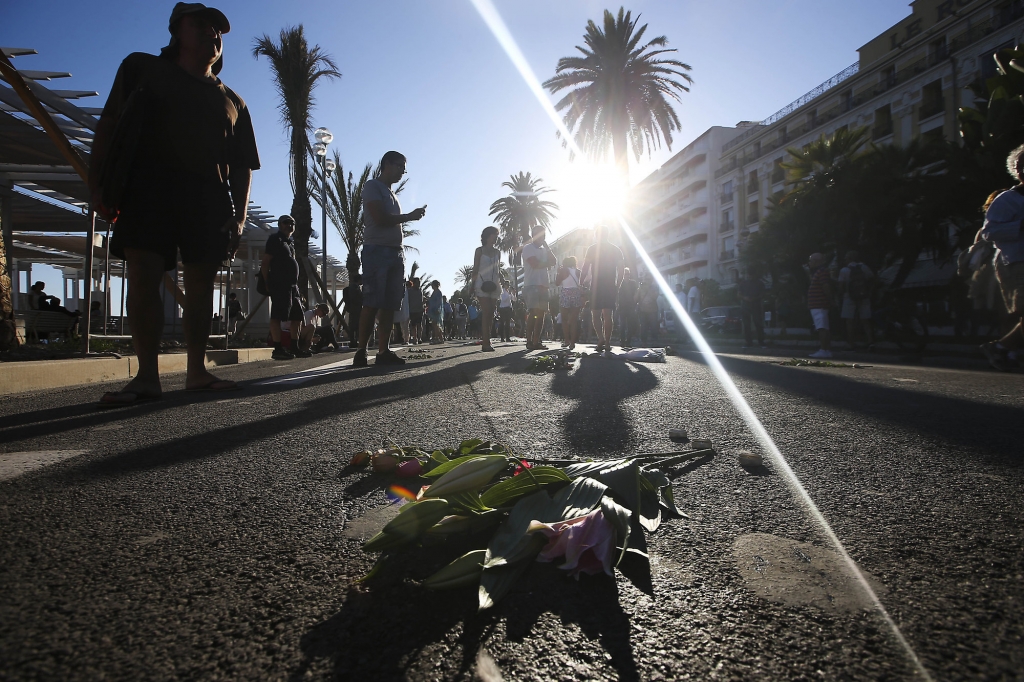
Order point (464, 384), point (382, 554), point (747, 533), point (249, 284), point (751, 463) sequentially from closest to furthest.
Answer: point (382, 554) < point (747, 533) < point (751, 463) < point (464, 384) < point (249, 284)

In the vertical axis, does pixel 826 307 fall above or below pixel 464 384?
A: above

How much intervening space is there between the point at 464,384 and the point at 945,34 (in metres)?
36.5

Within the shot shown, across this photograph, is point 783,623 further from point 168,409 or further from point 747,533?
point 168,409

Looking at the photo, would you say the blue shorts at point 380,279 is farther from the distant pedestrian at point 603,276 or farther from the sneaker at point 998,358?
the sneaker at point 998,358

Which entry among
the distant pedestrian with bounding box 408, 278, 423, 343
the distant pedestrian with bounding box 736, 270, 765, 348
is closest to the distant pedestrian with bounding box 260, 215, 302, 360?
the distant pedestrian with bounding box 408, 278, 423, 343

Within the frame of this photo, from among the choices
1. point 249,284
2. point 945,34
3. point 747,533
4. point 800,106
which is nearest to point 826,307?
point 747,533

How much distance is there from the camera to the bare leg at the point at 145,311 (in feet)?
10.5

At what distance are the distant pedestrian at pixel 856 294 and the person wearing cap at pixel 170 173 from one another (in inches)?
367

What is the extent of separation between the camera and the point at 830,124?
122ft

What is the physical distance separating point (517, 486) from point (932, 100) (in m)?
37.4

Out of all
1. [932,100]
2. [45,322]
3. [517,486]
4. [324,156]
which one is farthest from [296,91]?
[932,100]

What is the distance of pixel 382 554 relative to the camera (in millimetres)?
1021

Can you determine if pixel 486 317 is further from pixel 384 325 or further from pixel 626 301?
pixel 626 301

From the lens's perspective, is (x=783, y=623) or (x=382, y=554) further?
(x=382, y=554)
